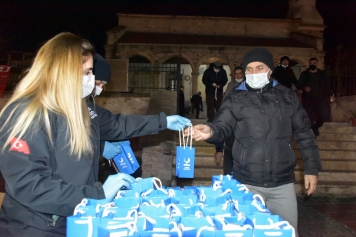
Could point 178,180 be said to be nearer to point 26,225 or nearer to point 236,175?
point 236,175

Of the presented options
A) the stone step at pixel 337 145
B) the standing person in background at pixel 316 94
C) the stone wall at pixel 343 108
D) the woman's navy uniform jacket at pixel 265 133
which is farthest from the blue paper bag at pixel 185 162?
the stone wall at pixel 343 108

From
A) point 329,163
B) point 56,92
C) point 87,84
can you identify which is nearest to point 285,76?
point 329,163

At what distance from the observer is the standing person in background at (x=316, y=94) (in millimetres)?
9352

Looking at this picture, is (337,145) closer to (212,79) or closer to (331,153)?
(331,153)

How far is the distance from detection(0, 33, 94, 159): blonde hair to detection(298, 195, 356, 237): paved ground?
4.35 meters

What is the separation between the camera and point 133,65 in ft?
44.3

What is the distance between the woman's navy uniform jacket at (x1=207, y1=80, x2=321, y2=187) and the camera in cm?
346

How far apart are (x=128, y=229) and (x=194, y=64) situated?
22.5 meters

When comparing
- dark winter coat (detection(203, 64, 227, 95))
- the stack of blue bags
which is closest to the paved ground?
the stack of blue bags

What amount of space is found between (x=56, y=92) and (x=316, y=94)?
8.32 m

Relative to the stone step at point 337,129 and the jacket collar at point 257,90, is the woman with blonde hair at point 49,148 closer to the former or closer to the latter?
the jacket collar at point 257,90

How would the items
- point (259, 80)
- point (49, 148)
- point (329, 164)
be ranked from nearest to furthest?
point (49, 148)
point (259, 80)
point (329, 164)

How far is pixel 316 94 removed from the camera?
9.32m

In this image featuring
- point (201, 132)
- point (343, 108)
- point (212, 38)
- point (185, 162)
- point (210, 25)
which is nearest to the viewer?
point (185, 162)
